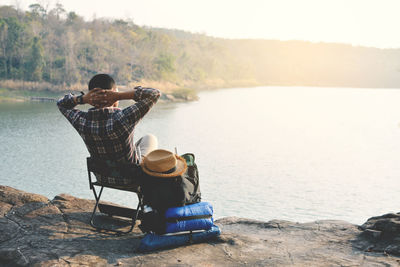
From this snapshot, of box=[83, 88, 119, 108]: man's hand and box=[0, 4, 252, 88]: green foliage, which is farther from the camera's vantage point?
box=[0, 4, 252, 88]: green foliage

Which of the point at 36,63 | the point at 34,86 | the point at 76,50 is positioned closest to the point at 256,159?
the point at 34,86

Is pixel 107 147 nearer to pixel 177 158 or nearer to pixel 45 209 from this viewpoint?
pixel 177 158

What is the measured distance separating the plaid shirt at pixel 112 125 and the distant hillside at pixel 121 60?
128 ft

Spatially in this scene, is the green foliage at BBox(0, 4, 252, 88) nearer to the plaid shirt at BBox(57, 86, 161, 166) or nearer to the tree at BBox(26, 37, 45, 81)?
the tree at BBox(26, 37, 45, 81)

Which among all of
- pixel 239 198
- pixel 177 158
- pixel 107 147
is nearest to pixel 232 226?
pixel 177 158

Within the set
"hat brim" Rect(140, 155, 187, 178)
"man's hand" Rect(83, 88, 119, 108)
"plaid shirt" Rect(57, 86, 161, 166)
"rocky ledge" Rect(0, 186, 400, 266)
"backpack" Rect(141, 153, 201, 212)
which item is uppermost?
"man's hand" Rect(83, 88, 119, 108)

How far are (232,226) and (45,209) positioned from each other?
1784mm

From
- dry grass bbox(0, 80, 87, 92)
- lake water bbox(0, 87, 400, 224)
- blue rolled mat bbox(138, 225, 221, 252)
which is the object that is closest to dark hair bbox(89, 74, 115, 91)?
blue rolled mat bbox(138, 225, 221, 252)

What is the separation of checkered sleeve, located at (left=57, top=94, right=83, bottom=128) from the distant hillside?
38697 millimetres

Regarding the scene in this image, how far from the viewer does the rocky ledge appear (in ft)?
8.84

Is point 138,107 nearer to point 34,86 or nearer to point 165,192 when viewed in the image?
point 165,192

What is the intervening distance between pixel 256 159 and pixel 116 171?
47.1 feet

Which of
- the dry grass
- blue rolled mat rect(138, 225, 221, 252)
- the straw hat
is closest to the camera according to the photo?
blue rolled mat rect(138, 225, 221, 252)

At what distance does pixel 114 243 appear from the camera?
3.00m
